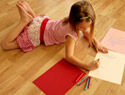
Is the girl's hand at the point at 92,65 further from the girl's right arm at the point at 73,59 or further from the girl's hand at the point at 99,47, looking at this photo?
the girl's hand at the point at 99,47

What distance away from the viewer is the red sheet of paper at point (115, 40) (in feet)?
3.43

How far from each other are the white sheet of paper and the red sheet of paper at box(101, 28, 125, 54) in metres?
0.06

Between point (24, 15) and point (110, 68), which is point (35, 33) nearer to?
point (24, 15)

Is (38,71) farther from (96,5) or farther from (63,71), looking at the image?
(96,5)

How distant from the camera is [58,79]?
0.88 meters

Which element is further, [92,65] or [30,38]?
[30,38]

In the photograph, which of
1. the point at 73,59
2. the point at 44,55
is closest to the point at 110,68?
the point at 73,59

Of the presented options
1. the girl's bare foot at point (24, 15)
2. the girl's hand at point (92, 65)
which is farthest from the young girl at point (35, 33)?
the girl's hand at point (92, 65)

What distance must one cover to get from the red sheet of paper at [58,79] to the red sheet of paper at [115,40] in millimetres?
326

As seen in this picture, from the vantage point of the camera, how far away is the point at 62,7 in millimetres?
1494

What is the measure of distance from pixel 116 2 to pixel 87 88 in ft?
3.66

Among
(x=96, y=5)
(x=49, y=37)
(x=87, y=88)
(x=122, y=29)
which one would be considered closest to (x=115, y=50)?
(x=122, y=29)

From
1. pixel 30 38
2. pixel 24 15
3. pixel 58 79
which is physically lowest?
pixel 58 79

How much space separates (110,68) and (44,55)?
46 cm
